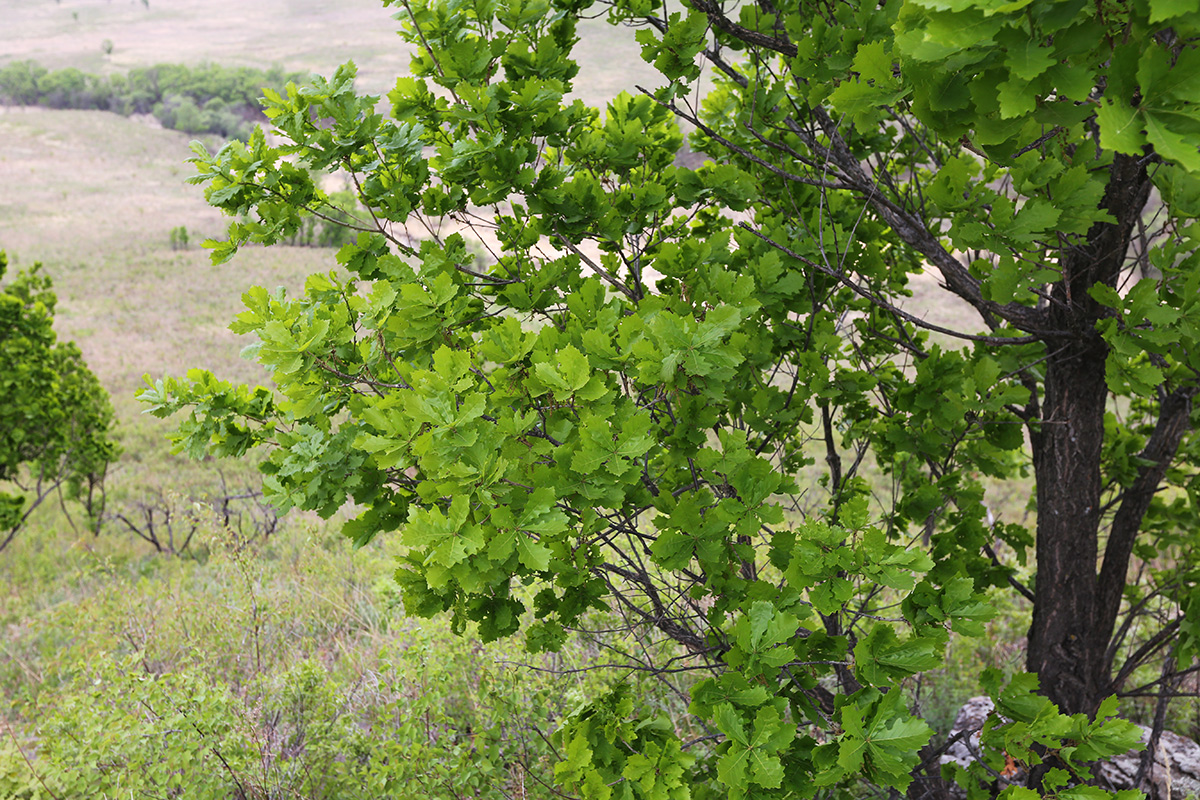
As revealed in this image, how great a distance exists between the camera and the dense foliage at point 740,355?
1342 mm

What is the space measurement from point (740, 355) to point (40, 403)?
27.8 ft

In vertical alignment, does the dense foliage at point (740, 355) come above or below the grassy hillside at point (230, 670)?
above

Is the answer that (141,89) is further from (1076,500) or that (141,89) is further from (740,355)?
(1076,500)

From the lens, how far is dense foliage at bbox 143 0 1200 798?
1.34 meters

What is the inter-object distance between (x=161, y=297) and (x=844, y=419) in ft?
83.0

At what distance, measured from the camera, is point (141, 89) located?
57.4 metres

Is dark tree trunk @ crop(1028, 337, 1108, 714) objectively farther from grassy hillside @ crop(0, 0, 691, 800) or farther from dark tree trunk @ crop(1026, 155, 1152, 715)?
grassy hillside @ crop(0, 0, 691, 800)

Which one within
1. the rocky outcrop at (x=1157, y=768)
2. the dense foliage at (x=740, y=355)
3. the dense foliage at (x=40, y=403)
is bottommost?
the rocky outcrop at (x=1157, y=768)

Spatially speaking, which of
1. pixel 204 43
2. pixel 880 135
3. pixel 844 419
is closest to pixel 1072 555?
pixel 844 419

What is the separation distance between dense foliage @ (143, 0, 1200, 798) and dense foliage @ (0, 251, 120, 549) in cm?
693

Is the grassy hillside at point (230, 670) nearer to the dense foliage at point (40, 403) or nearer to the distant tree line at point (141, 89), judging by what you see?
the dense foliage at point (40, 403)

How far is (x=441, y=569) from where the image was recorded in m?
1.43

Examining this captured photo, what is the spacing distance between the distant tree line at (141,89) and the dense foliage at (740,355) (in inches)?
2335

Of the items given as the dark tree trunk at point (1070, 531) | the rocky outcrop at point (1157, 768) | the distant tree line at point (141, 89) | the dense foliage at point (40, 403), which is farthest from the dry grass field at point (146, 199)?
the rocky outcrop at point (1157, 768)
